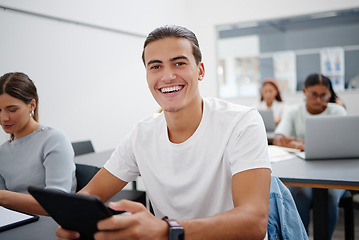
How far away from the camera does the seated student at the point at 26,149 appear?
159 cm

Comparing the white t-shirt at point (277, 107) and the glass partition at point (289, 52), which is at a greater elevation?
the glass partition at point (289, 52)

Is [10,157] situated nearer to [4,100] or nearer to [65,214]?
[4,100]

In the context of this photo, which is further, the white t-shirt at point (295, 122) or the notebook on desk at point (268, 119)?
the notebook on desk at point (268, 119)

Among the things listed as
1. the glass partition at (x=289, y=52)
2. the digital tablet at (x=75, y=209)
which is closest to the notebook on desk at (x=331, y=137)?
the digital tablet at (x=75, y=209)

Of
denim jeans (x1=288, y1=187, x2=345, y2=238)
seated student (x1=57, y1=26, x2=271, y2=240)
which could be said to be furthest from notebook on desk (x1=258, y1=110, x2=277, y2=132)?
seated student (x1=57, y1=26, x2=271, y2=240)

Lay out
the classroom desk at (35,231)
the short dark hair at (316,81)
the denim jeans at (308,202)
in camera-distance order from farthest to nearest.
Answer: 1. the short dark hair at (316,81)
2. the denim jeans at (308,202)
3. the classroom desk at (35,231)

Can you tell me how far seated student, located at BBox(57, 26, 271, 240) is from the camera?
1.10 meters

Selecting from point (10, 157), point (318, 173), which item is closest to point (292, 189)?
point (318, 173)

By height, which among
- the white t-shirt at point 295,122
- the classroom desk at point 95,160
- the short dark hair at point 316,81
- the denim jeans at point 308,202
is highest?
the short dark hair at point 316,81

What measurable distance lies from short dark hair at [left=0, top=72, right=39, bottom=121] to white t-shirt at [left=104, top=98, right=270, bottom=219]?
701 mm

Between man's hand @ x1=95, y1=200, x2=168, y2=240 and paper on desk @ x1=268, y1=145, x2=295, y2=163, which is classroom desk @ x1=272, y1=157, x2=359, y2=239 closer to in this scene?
paper on desk @ x1=268, y1=145, x2=295, y2=163

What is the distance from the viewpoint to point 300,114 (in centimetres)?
290

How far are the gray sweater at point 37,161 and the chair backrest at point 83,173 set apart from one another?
0.21m

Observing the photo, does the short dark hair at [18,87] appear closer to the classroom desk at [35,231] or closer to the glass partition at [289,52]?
Result: the classroom desk at [35,231]
